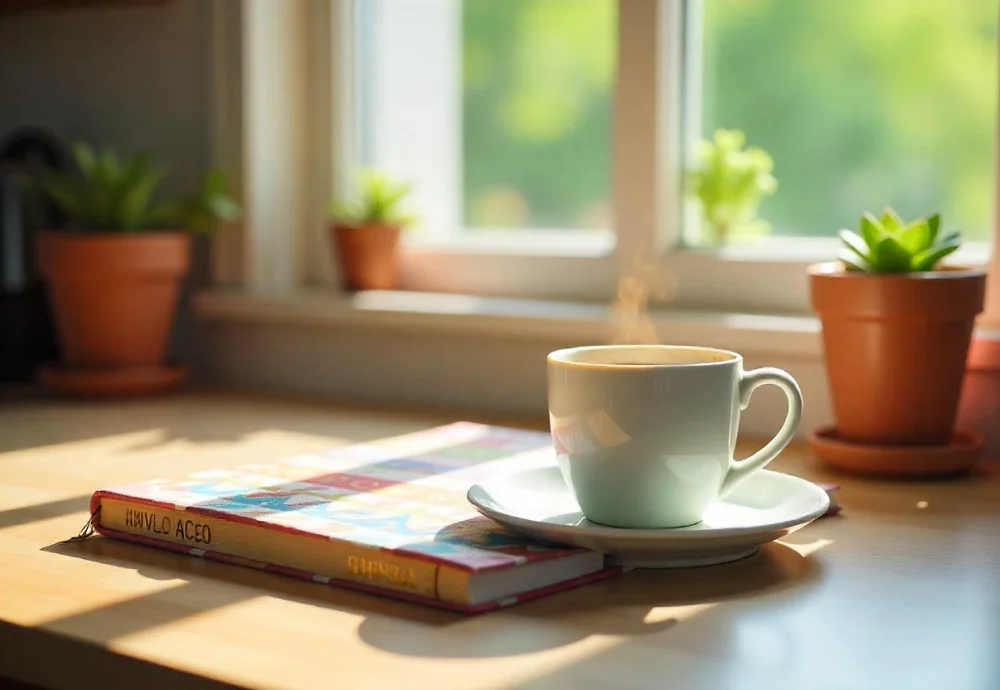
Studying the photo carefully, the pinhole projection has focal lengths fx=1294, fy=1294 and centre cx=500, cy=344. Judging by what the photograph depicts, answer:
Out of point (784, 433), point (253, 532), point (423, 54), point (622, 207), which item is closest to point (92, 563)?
point (253, 532)

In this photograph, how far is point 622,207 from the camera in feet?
4.84

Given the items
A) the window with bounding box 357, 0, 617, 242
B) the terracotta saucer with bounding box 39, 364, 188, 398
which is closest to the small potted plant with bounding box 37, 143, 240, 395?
the terracotta saucer with bounding box 39, 364, 188, 398

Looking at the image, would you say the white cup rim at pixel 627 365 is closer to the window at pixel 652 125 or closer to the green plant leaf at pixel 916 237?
the green plant leaf at pixel 916 237

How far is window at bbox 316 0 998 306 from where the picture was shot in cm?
134

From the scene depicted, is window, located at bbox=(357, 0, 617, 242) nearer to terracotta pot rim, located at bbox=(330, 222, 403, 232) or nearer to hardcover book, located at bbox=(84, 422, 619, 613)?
terracotta pot rim, located at bbox=(330, 222, 403, 232)

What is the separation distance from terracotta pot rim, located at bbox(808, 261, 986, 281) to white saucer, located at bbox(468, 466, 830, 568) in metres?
0.26

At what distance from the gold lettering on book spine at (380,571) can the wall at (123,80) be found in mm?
1071

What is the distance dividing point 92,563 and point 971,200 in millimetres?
940

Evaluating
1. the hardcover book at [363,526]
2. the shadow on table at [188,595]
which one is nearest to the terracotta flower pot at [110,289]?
the hardcover book at [363,526]

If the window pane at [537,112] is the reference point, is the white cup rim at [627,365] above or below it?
below

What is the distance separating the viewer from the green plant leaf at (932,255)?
41.2 inches

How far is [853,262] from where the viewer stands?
109cm

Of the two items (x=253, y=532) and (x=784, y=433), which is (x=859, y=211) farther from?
(x=253, y=532)

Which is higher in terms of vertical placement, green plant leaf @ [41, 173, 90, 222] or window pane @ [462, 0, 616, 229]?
window pane @ [462, 0, 616, 229]
